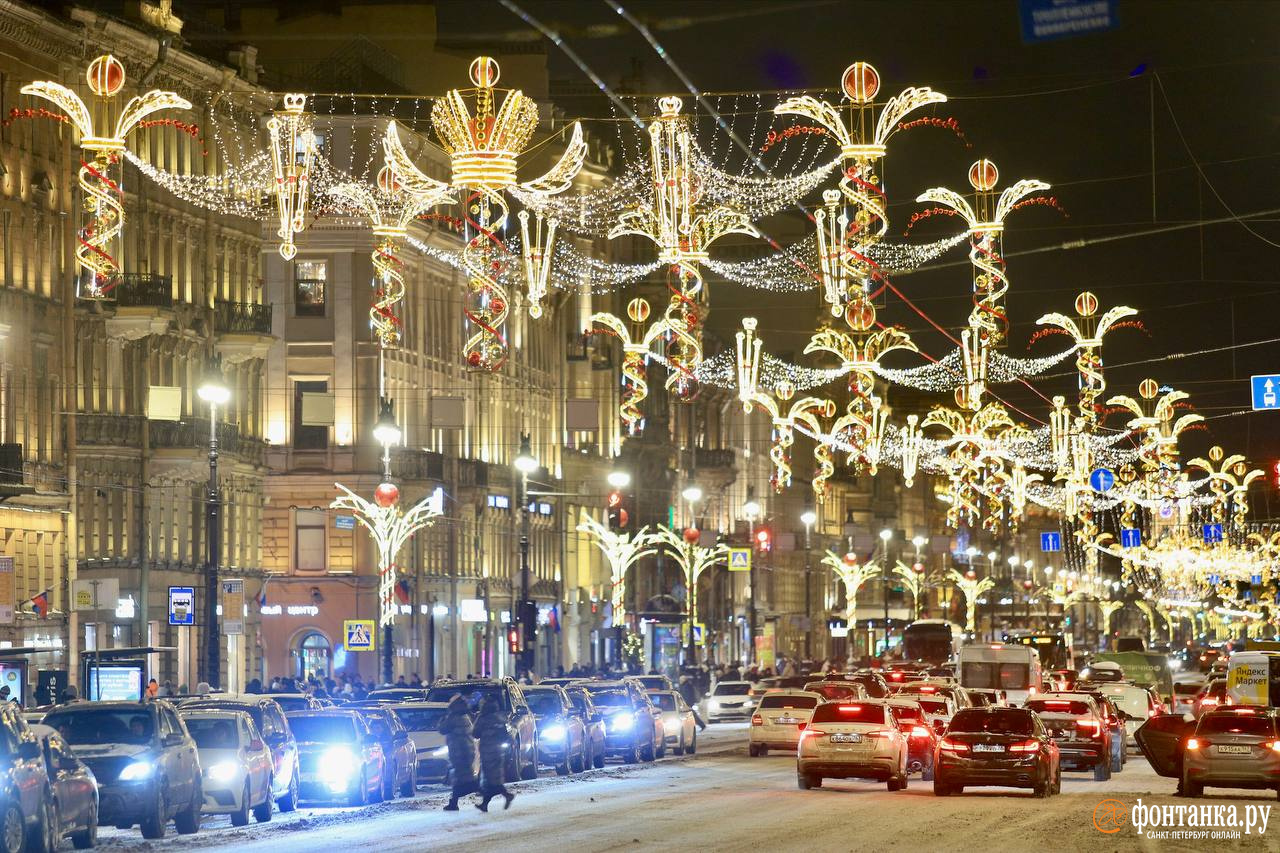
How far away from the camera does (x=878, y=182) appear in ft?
121

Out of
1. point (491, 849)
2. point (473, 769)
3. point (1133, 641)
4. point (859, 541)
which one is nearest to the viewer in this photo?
point (491, 849)

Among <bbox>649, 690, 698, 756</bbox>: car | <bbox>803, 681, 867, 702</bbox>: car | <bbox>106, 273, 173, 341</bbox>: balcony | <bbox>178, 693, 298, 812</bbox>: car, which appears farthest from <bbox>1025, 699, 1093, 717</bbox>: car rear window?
<bbox>106, 273, 173, 341</bbox>: balcony

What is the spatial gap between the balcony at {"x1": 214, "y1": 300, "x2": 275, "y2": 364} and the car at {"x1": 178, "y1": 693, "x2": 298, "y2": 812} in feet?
123

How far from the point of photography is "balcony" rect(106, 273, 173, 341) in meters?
61.9

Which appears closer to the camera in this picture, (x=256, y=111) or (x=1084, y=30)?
(x=1084, y=30)

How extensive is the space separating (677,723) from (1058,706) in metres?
10.7

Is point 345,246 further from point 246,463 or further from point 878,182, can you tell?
point 878,182

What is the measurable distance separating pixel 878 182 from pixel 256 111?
129 feet

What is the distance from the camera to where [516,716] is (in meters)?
38.8

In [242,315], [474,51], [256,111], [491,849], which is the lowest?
[491,849]

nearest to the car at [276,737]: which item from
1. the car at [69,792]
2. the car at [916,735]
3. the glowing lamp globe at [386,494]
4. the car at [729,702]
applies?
the car at [69,792]

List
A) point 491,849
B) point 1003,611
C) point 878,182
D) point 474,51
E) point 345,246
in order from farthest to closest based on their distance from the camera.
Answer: point 1003,611 < point 474,51 < point 345,246 < point 878,182 < point 491,849

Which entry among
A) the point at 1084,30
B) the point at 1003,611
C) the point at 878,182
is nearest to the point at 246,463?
the point at 878,182

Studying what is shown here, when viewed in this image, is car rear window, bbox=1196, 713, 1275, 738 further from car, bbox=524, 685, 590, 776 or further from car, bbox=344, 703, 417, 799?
car, bbox=344, 703, 417, 799
